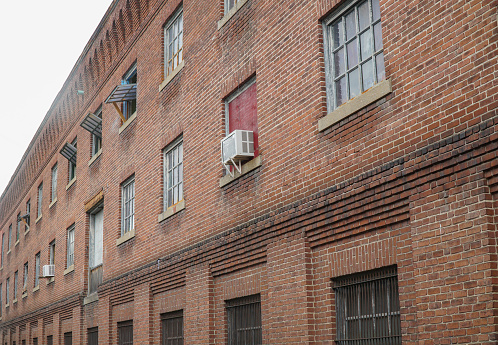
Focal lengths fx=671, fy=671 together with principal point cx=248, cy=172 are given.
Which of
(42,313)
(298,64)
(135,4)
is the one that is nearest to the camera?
Result: (298,64)

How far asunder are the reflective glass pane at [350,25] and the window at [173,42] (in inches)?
257

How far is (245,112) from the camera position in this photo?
12398mm

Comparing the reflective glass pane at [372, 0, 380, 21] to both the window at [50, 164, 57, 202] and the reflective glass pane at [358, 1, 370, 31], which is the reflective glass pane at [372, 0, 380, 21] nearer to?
the reflective glass pane at [358, 1, 370, 31]

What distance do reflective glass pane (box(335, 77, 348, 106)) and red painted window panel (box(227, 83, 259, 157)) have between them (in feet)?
7.58

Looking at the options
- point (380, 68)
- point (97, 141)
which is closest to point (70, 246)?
point (97, 141)

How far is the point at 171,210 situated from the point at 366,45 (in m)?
7.10

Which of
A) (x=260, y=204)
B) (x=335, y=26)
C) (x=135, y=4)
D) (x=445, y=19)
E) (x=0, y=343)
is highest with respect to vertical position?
(x=135, y=4)

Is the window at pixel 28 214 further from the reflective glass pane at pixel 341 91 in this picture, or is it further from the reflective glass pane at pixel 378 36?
the reflective glass pane at pixel 378 36

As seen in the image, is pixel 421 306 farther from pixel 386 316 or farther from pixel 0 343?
pixel 0 343

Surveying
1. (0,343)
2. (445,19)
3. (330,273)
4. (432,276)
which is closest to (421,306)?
(432,276)

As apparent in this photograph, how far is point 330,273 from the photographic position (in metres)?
9.48

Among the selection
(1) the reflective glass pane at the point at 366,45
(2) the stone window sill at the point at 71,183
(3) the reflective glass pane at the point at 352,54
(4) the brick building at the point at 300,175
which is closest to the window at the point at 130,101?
(4) the brick building at the point at 300,175

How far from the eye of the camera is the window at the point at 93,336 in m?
20.4

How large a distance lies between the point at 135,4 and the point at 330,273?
38.7 feet
